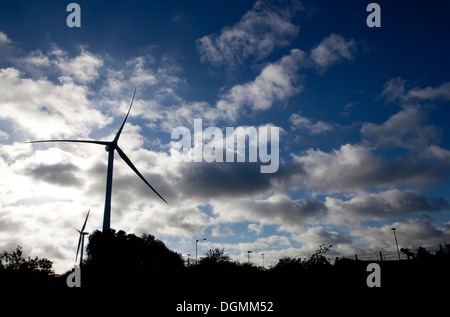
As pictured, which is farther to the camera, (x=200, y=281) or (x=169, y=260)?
(x=169, y=260)

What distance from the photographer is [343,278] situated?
71.2 feet

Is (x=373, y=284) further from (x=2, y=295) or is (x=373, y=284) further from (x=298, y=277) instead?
(x=2, y=295)

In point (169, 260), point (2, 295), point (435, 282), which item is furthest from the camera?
point (169, 260)

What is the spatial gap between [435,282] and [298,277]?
990 cm

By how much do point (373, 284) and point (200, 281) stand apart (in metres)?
13.3
